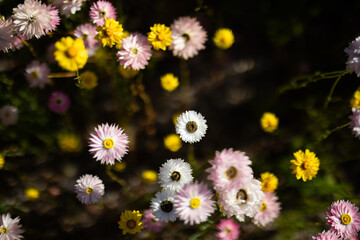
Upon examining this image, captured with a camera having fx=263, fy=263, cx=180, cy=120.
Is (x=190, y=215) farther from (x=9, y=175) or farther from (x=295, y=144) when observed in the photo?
(x=9, y=175)

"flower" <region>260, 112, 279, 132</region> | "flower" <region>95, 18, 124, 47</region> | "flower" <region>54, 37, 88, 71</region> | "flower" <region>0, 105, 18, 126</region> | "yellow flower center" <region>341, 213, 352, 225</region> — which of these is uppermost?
"flower" <region>0, 105, 18, 126</region>

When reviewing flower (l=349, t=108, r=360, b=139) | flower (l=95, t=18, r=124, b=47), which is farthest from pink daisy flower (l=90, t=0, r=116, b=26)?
flower (l=349, t=108, r=360, b=139)

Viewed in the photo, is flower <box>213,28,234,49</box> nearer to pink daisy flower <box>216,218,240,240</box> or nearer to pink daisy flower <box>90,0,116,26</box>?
pink daisy flower <box>90,0,116,26</box>

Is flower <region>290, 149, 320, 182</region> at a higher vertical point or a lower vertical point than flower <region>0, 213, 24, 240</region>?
higher

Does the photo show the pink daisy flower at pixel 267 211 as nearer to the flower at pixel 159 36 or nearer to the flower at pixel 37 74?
the flower at pixel 159 36

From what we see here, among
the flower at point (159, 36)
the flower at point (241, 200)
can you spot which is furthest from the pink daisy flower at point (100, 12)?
the flower at point (241, 200)

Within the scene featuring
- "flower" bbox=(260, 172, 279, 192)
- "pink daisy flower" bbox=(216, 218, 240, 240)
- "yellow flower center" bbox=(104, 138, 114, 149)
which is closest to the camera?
"yellow flower center" bbox=(104, 138, 114, 149)

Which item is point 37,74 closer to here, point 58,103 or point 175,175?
point 58,103
